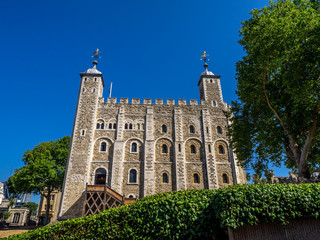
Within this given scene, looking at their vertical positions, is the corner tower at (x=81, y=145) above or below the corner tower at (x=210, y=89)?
below

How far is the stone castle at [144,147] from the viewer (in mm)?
23062

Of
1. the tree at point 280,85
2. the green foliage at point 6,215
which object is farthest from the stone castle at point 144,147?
the green foliage at point 6,215

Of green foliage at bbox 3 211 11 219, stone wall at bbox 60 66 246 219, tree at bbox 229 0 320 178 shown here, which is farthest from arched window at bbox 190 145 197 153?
green foliage at bbox 3 211 11 219

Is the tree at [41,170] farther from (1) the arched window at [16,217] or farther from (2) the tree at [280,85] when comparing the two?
(2) the tree at [280,85]

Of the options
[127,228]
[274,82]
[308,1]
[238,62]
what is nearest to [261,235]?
[127,228]

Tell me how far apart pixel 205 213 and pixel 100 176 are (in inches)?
691

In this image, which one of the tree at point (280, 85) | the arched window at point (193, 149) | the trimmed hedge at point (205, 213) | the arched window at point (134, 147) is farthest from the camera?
the arched window at point (193, 149)

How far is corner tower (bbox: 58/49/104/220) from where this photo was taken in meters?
21.5

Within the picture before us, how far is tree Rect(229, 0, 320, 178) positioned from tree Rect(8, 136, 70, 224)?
23233 mm

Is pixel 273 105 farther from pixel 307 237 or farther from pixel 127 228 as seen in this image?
pixel 127 228

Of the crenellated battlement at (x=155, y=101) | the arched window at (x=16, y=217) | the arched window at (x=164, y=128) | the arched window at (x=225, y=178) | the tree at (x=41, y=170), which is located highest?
the crenellated battlement at (x=155, y=101)

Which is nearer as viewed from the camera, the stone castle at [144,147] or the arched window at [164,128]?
the stone castle at [144,147]

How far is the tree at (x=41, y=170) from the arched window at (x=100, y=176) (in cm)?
752

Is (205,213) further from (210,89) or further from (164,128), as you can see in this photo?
(210,89)
